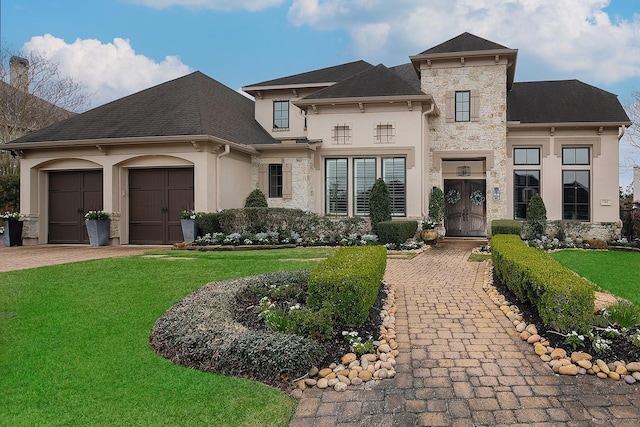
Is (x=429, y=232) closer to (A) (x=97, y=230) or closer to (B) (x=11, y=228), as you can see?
(A) (x=97, y=230)

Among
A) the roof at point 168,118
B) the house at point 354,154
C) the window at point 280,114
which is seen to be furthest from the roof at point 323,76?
the house at point 354,154

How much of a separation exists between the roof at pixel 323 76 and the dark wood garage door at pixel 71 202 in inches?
287

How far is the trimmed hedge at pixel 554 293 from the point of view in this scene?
4.43m

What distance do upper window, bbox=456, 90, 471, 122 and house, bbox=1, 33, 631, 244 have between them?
1.4 inches

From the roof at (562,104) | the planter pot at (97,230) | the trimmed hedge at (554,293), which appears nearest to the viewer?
the trimmed hedge at (554,293)

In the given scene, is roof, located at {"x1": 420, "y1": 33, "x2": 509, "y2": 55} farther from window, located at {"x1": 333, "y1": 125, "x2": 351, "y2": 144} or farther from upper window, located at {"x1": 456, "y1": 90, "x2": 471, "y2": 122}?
window, located at {"x1": 333, "y1": 125, "x2": 351, "y2": 144}

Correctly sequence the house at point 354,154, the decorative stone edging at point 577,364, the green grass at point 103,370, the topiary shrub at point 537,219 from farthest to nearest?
the topiary shrub at point 537,219 → the house at point 354,154 → the decorative stone edging at point 577,364 → the green grass at point 103,370

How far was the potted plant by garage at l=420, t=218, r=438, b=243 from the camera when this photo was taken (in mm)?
14633

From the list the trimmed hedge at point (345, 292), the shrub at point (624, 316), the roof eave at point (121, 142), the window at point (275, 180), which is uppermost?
the roof eave at point (121, 142)

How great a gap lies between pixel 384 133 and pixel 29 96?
17.9m

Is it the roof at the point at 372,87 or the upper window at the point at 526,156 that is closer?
the roof at the point at 372,87

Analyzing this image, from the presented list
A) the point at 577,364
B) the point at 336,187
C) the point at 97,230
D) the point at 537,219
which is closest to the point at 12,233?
the point at 97,230

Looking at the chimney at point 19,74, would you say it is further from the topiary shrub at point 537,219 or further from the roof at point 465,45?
the topiary shrub at point 537,219

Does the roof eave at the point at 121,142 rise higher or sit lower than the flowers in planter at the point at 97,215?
higher
